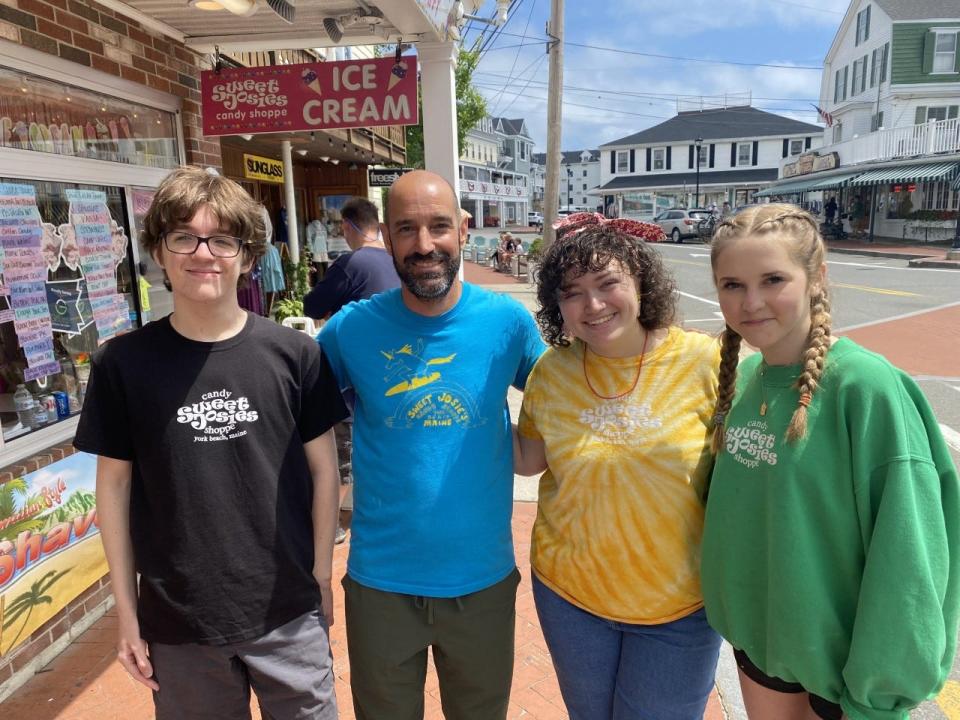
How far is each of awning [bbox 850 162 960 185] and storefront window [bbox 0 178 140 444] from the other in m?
25.4

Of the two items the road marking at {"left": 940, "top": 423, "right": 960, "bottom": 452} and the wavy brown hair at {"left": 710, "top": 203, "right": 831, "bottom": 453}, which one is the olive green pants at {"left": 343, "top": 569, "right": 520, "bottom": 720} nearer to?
the wavy brown hair at {"left": 710, "top": 203, "right": 831, "bottom": 453}

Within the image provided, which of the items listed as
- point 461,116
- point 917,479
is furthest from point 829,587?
point 461,116

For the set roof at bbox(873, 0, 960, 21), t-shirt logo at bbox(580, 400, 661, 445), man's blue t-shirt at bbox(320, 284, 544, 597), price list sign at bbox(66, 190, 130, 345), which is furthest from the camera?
roof at bbox(873, 0, 960, 21)

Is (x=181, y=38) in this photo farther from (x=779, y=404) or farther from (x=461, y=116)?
(x=461, y=116)

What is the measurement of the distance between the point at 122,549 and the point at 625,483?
132 centimetres

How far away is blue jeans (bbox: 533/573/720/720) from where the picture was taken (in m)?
1.79

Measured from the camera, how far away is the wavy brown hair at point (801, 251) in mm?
1474

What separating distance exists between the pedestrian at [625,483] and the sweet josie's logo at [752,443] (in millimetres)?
142

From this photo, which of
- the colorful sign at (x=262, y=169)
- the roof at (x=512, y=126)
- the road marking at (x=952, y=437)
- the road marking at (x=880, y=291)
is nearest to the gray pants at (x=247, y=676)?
the road marking at (x=952, y=437)

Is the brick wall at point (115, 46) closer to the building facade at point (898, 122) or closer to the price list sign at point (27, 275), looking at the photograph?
the price list sign at point (27, 275)

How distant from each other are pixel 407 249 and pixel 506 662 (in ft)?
4.22

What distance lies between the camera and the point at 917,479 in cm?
134

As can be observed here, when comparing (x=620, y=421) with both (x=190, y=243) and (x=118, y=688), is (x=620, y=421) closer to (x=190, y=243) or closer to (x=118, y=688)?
(x=190, y=243)

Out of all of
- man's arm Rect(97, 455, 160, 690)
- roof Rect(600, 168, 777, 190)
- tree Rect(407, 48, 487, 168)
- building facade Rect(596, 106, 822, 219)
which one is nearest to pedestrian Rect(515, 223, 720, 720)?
man's arm Rect(97, 455, 160, 690)
